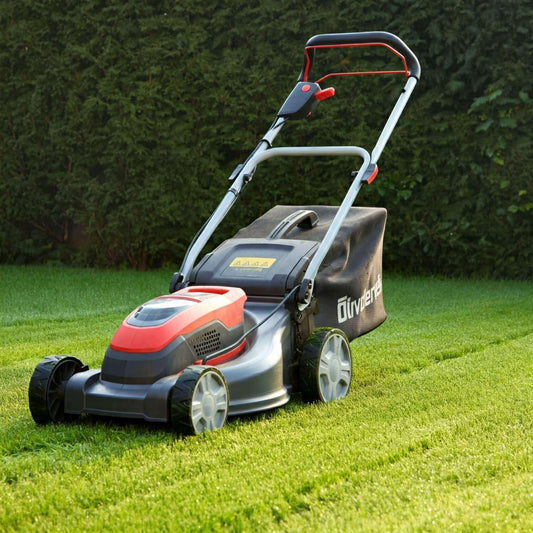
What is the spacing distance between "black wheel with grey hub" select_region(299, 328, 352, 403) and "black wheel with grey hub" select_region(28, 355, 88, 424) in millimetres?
901

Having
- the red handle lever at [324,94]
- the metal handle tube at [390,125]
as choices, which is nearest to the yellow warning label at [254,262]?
the metal handle tube at [390,125]

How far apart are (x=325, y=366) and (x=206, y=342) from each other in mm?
553

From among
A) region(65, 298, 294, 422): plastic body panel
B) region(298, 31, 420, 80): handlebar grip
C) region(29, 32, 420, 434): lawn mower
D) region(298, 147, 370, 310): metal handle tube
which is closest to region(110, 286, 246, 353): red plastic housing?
region(29, 32, 420, 434): lawn mower

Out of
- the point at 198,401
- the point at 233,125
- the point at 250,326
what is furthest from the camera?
the point at 233,125

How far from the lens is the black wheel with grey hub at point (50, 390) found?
3246mm

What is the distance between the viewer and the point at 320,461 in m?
2.77

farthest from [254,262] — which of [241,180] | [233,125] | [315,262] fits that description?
[233,125]

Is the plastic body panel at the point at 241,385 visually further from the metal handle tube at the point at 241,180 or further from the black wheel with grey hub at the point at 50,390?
the metal handle tube at the point at 241,180

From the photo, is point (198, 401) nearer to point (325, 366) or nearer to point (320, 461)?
point (320, 461)

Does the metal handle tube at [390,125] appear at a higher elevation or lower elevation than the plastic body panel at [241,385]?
higher

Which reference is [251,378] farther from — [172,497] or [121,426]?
[172,497]

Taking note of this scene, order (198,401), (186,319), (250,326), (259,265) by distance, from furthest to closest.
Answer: (259,265) < (250,326) < (186,319) < (198,401)

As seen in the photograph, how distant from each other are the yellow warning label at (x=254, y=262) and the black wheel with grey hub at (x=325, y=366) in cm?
37

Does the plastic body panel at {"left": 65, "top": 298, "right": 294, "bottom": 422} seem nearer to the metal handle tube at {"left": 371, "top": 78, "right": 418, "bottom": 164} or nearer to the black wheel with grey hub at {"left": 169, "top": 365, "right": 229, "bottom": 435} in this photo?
the black wheel with grey hub at {"left": 169, "top": 365, "right": 229, "bottom": 435}
